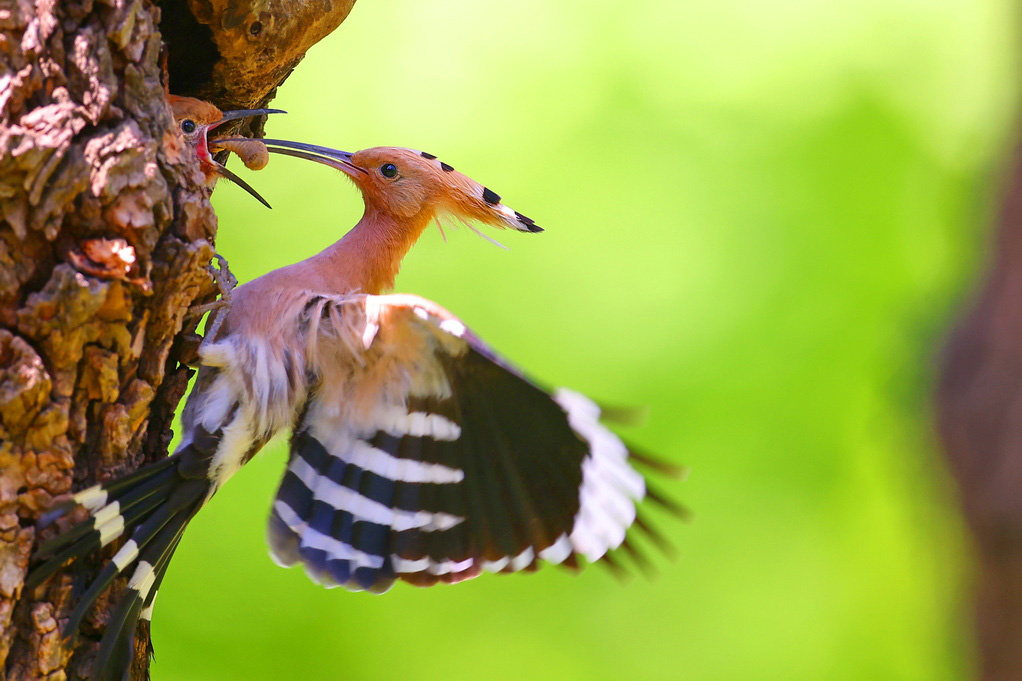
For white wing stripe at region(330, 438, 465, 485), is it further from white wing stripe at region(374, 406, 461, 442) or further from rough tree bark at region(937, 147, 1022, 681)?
rough tree bark at region(937, 147, 1022, 681)

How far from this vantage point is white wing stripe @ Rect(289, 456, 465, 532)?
1.55m

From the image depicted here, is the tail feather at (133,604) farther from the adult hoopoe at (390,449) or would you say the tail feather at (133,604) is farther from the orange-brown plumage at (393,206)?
the orange-brown plumage at (393,206)

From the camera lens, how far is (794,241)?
11.5ft

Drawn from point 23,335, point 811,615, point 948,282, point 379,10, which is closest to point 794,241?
point 948,282

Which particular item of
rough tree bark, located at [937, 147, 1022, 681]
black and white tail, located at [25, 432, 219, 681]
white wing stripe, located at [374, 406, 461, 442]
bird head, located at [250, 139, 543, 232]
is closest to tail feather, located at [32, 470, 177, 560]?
black and white tail, located at [25, 432, 219, 681]

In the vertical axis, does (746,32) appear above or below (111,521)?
above

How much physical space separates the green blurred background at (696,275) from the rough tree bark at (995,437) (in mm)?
669

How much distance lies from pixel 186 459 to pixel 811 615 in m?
2.77

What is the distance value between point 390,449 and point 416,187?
58 centimetres

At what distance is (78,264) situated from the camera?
121cm

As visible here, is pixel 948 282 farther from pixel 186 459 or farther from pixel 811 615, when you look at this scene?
pixel 186 459

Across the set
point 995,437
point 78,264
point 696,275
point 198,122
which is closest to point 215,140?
point 198,122

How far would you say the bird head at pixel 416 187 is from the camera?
1.85 metres

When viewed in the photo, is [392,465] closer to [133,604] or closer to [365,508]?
[365,508]
